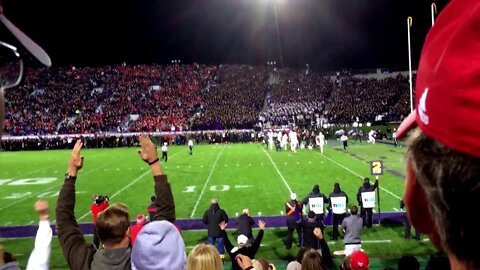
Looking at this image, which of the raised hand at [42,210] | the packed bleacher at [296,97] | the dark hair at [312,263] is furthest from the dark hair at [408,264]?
the packed bleacher at [296,97]

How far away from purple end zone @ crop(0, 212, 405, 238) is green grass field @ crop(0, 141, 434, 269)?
1.82 ft

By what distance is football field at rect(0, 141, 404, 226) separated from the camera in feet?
56.3

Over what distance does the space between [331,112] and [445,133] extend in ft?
185

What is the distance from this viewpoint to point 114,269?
2.93 meters

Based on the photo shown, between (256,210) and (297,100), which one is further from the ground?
Answer: (297,100)

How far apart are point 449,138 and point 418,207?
0.68ft

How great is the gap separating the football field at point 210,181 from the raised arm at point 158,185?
904 centimetres

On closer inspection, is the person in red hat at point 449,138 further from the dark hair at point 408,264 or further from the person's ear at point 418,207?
the dark hair at point 408,264

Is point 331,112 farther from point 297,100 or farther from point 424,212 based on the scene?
point 424,212

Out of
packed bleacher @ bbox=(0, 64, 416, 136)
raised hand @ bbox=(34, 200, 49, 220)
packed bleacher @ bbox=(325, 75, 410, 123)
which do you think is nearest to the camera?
raised hand @ bbox=(34, 200, 49, 220)

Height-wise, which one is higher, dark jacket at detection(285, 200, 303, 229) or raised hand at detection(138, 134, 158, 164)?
raised hand at detection(138, 134, 158, 164)

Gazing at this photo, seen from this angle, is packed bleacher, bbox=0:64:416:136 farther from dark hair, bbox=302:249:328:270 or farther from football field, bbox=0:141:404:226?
dark hair, bbox=302:249:328:270

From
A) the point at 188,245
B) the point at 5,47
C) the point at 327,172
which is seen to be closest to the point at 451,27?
the point at 5,47

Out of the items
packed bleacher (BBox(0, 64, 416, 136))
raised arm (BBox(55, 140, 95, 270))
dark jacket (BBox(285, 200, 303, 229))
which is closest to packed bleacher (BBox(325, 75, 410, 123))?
packed bleacher (BBox(0, 64, 416, 136))
